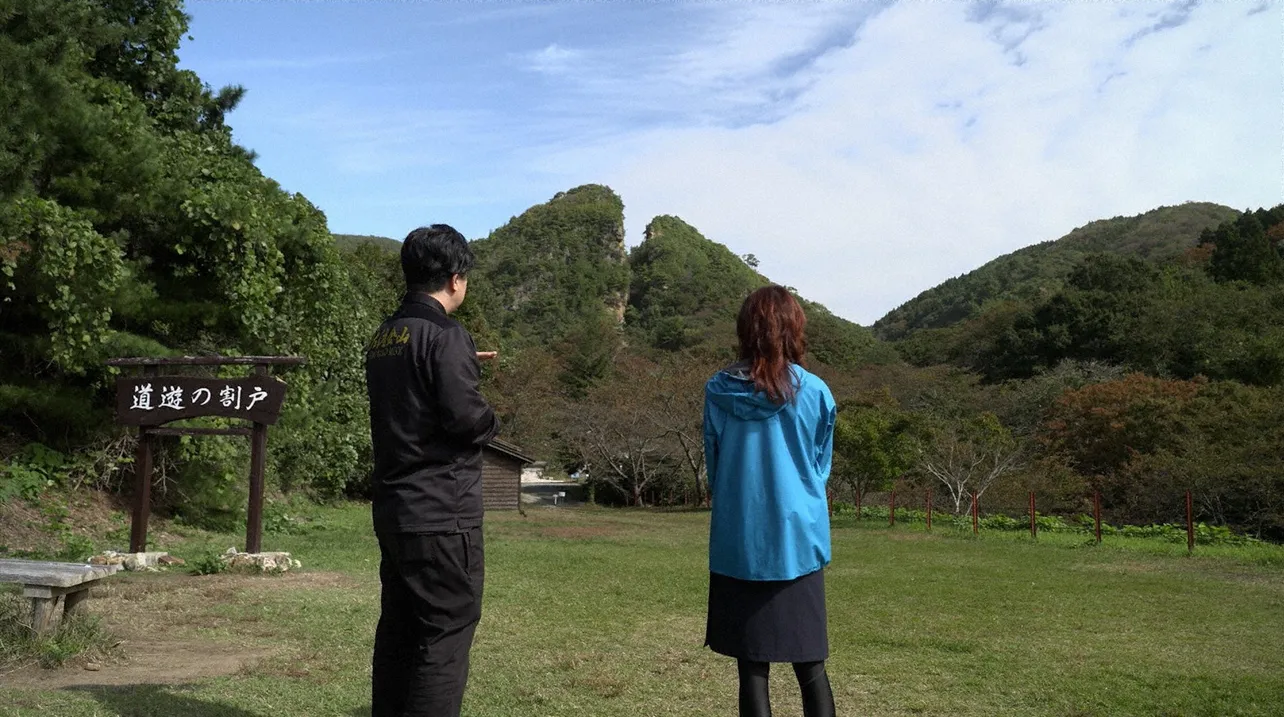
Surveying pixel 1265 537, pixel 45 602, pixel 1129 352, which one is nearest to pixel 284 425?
pixel 45 602

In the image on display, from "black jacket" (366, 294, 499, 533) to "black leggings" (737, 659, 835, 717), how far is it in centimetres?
95

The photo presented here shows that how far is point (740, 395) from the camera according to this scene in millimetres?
3156

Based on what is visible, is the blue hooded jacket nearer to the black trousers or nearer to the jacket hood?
the jacket hood

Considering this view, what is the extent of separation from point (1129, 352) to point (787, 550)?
1162 inches

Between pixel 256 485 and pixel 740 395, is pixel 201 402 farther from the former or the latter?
pixel 740 395

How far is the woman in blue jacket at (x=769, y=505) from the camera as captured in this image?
10.00ft

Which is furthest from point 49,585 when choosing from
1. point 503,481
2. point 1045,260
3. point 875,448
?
point 1045,260

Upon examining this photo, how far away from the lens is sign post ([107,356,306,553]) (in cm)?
930

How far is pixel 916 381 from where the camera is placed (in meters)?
34.5

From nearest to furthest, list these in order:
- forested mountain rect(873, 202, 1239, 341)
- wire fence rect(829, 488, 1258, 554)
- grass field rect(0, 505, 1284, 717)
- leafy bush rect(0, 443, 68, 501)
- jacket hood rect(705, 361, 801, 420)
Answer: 1. jacket hood rect(705, 361, 801, 420)
2. grass field rect(0, 505, 1284, 717)
3. leafy bush rect(0, 443, 68, 501)
4. wire fence rect(829, 488, 1258, 554)
5. forested mountain rect(873, 202, 1239, 341)

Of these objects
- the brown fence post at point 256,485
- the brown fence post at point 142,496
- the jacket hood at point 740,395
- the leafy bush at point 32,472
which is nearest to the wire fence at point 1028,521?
the brown fence post at point 256,485

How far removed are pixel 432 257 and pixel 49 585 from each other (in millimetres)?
2822

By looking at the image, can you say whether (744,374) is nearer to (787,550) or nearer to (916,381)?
(787,550)

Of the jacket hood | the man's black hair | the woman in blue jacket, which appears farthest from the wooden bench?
the jacket hood
